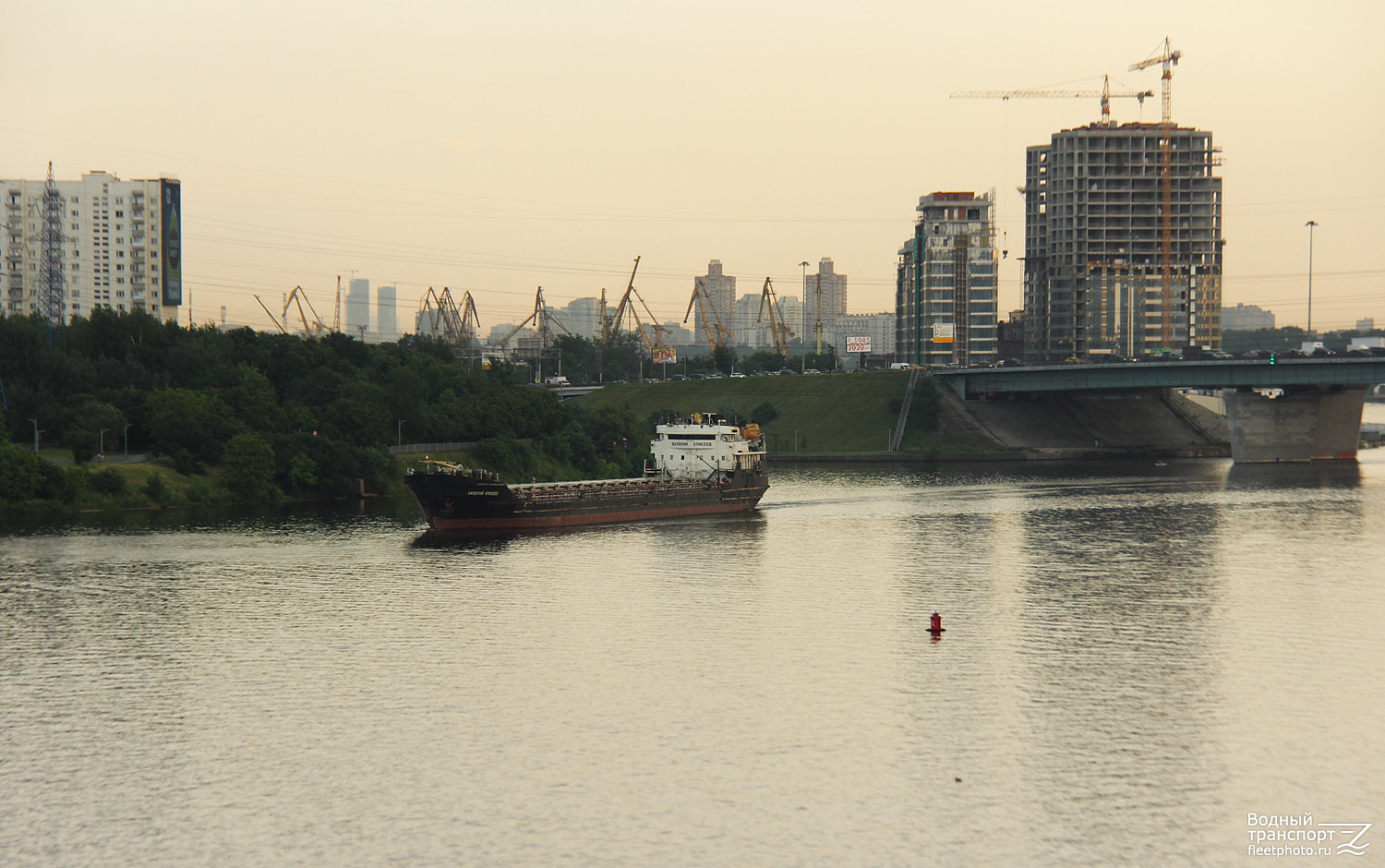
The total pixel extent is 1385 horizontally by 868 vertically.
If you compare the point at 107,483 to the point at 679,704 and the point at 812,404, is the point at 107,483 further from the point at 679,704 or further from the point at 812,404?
the point at 812,404

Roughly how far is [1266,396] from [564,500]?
9875cm

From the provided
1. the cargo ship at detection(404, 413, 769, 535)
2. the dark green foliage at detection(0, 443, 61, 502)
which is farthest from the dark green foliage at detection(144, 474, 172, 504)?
the cargo ship at detection(404, 413, 769, 535)

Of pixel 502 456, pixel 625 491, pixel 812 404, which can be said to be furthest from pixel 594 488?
pixel 812 404

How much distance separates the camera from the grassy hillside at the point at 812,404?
531 ft

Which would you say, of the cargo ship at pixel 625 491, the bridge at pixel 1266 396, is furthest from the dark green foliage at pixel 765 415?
the cargo ship at pixel 625 491

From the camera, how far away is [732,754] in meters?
33.9

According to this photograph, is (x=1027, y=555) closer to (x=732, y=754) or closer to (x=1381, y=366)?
(x=732, y=754)

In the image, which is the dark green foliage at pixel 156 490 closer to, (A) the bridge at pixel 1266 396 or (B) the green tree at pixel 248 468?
(B) the green tree at pixel 248 468

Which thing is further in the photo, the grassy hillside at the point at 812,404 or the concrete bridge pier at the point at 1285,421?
the grassy hillside at the point at 812,404

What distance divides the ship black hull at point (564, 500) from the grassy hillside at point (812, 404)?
63.3m

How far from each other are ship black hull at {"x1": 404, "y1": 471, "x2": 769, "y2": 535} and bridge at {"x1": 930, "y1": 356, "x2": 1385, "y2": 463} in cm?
6600

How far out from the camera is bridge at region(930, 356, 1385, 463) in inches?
5290

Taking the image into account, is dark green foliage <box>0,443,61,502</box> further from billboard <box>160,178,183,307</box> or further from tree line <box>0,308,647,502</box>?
billboard <box>160,178,183,307</box>

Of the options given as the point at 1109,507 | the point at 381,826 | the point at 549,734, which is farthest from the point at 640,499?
the point at 381,826
